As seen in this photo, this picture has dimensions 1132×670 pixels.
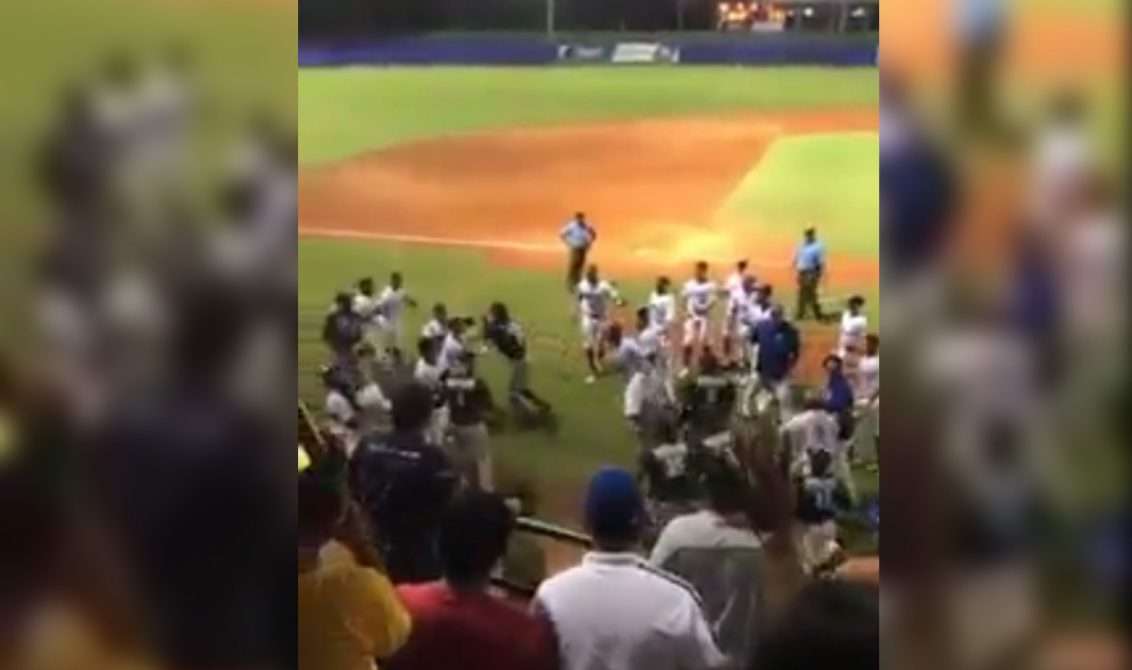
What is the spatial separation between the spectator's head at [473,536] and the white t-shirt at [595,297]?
0.97 ft

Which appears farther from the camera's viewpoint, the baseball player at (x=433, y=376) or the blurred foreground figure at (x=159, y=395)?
the baseball player at (x=433, y=376)

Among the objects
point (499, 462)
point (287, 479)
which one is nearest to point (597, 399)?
point (499, 462)

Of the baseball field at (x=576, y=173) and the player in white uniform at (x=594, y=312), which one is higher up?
the baseball field at (x=576, y=173)

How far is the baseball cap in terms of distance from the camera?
3.48 m

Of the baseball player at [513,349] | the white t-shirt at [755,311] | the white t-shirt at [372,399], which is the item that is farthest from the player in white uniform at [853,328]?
the white t-shirt at [372,399]

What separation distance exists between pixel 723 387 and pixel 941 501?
0.35 metres

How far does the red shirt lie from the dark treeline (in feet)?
2.59

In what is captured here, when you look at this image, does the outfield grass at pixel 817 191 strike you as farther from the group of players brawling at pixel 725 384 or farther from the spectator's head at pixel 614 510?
the spectator's head at pixel 614 510

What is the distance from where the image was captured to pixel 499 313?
3506 millimetres

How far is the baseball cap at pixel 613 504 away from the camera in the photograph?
3477mm

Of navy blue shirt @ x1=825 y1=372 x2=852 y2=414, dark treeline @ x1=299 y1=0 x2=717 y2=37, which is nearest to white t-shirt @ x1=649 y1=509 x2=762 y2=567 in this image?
navy blue shirt @ x1=825 y1=372 x2=852 y2=414

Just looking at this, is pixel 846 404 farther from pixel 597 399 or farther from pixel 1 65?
pixel 1 65

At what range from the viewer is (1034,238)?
3.44 m

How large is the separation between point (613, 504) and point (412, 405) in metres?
0.32
